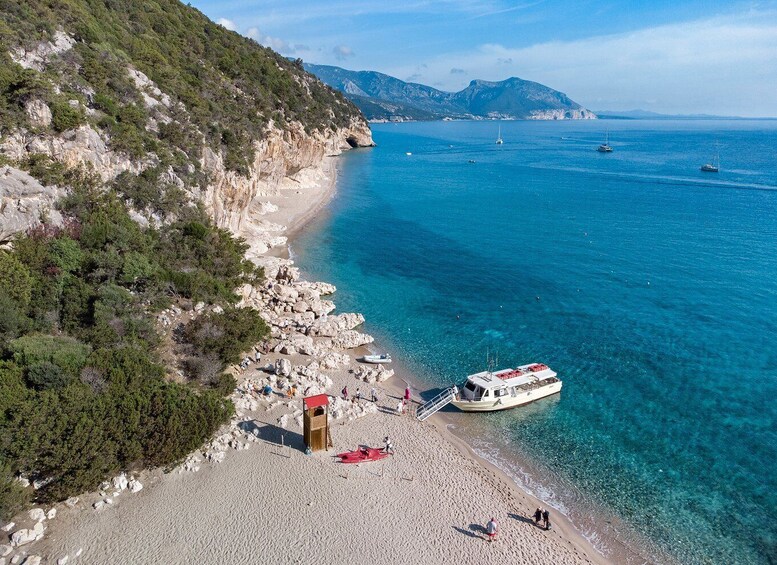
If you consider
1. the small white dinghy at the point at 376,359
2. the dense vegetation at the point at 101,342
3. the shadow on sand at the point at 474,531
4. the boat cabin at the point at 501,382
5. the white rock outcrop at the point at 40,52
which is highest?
the white rock outcrop at the point at 40,52

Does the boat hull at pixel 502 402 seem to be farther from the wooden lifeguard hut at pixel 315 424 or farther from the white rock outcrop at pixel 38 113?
the white rock outcrop at pixel 38 113

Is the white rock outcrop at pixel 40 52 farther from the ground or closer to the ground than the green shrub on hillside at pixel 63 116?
farther from the ground

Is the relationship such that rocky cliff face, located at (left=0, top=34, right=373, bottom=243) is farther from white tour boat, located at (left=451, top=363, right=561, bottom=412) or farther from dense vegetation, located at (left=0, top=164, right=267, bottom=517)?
white tour boat, located at (left=451, top=363, right=561, bottom=412)

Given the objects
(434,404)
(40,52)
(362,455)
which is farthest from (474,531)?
(40,52)

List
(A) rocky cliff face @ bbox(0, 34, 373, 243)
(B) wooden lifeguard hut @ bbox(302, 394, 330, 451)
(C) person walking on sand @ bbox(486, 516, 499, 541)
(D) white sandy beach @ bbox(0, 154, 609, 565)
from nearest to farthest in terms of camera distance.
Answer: (D) white sandy beach @ bbox(0, 154, 609, 565), (C) person walking on sand @ bbox(486, 516, 499, 541), (B) wooden lifeguard hut @ bbox(302, 394, 330, 451), (A) rocky cliff face @ bbox(0, 34, 373, 243)

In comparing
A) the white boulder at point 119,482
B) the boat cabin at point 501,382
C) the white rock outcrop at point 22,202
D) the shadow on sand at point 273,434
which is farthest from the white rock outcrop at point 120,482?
the boat cabin at point 501,382

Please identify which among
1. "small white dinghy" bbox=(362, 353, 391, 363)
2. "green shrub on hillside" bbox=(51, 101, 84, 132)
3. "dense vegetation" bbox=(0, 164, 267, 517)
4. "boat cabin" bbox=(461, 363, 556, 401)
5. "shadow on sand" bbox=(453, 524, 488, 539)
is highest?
"green shrub on hillside" bbox=(51, 101, 84, 132)

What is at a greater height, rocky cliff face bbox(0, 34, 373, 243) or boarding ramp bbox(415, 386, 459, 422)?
rocky cliff face bbox(0, 34, 373, 243)

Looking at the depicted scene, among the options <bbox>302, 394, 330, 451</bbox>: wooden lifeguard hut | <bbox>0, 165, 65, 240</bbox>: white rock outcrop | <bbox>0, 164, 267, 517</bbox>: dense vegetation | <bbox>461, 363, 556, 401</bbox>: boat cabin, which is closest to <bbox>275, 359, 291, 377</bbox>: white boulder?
<bbox>0, 164, 267, 517</bbox>: dense vegetation
